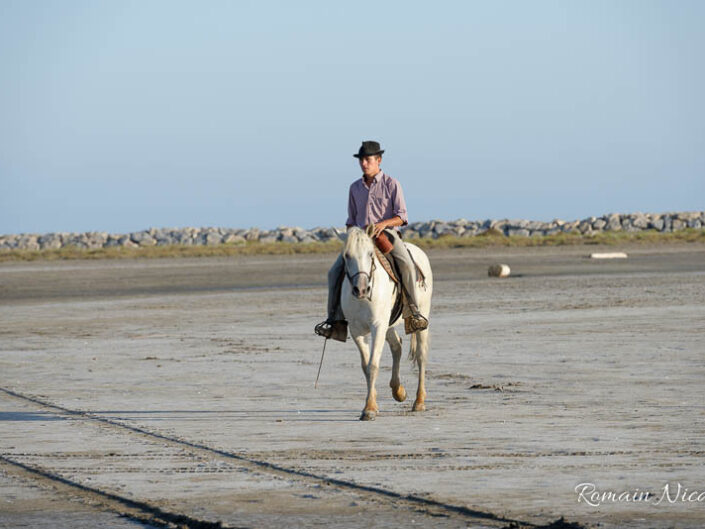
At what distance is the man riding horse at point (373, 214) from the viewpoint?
13.8m

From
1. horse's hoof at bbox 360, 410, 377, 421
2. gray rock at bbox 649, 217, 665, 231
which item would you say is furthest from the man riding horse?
gray rock at bbox 649, 217, 665, 231

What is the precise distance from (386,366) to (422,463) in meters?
7.99

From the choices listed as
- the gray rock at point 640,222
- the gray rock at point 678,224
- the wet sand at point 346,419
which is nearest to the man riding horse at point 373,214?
the wet sand at point 346,419

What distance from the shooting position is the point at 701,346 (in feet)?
63.3

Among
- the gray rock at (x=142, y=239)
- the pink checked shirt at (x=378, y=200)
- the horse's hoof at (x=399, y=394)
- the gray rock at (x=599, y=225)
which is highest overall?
the gray rock at (x=599, y=225)

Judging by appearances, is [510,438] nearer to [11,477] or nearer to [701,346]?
[11,477]

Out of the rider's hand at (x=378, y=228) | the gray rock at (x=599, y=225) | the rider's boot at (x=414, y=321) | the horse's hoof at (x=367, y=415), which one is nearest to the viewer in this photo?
the horse's hoof at (x=367, y=415)

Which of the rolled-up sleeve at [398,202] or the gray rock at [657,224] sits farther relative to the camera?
the gray rock at [657,224]

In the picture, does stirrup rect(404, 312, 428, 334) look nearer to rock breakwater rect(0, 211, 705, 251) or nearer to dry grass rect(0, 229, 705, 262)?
dry grass rect(0, 229, 705, 262)

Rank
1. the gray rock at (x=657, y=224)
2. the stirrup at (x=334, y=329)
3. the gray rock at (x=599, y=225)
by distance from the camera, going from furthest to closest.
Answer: the gray rock at (x=599, y=225), the gray rock at (x=657, y=224), the stirrup at (x=334, y=329)

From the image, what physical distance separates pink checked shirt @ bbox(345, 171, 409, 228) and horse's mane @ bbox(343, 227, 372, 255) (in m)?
0.57

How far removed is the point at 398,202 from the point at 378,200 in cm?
21

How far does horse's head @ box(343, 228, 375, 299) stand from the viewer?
42.7ft

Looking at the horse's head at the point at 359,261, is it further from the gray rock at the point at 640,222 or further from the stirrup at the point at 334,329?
the gray rock at the point at 640,222
